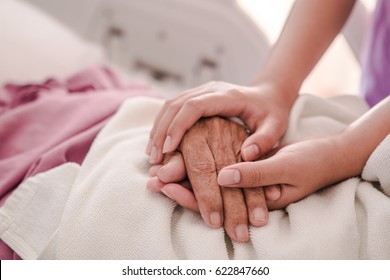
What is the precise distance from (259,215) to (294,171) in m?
0.09

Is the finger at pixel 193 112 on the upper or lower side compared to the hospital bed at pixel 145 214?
upper

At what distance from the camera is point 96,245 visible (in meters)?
0.57

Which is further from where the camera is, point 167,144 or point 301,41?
point 301,41

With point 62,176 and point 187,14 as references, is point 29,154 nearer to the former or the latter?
point 62,176

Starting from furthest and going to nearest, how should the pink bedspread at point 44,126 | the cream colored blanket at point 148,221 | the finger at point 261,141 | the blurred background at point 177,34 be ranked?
the blurred background at point 177,34, the pink bedspread at point 44,126, the finger at point 261,141, the cream colored blanket at point 148,221

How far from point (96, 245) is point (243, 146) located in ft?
0.92

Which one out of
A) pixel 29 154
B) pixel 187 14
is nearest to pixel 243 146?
pixel 29 154

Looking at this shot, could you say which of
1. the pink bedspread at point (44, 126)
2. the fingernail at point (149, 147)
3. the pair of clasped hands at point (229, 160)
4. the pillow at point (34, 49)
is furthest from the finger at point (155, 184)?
the pillow at point (34, 49)

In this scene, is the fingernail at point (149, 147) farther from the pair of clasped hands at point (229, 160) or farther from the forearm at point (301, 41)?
the forearm at point (301, 41)

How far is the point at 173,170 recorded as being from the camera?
2.04ft

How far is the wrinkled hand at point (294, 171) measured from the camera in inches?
22.7

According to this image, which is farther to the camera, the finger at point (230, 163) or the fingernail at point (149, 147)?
the fingernail at point (149, 147)

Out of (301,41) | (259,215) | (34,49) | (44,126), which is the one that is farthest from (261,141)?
(34,49)

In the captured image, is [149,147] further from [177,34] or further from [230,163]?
[177,34]
